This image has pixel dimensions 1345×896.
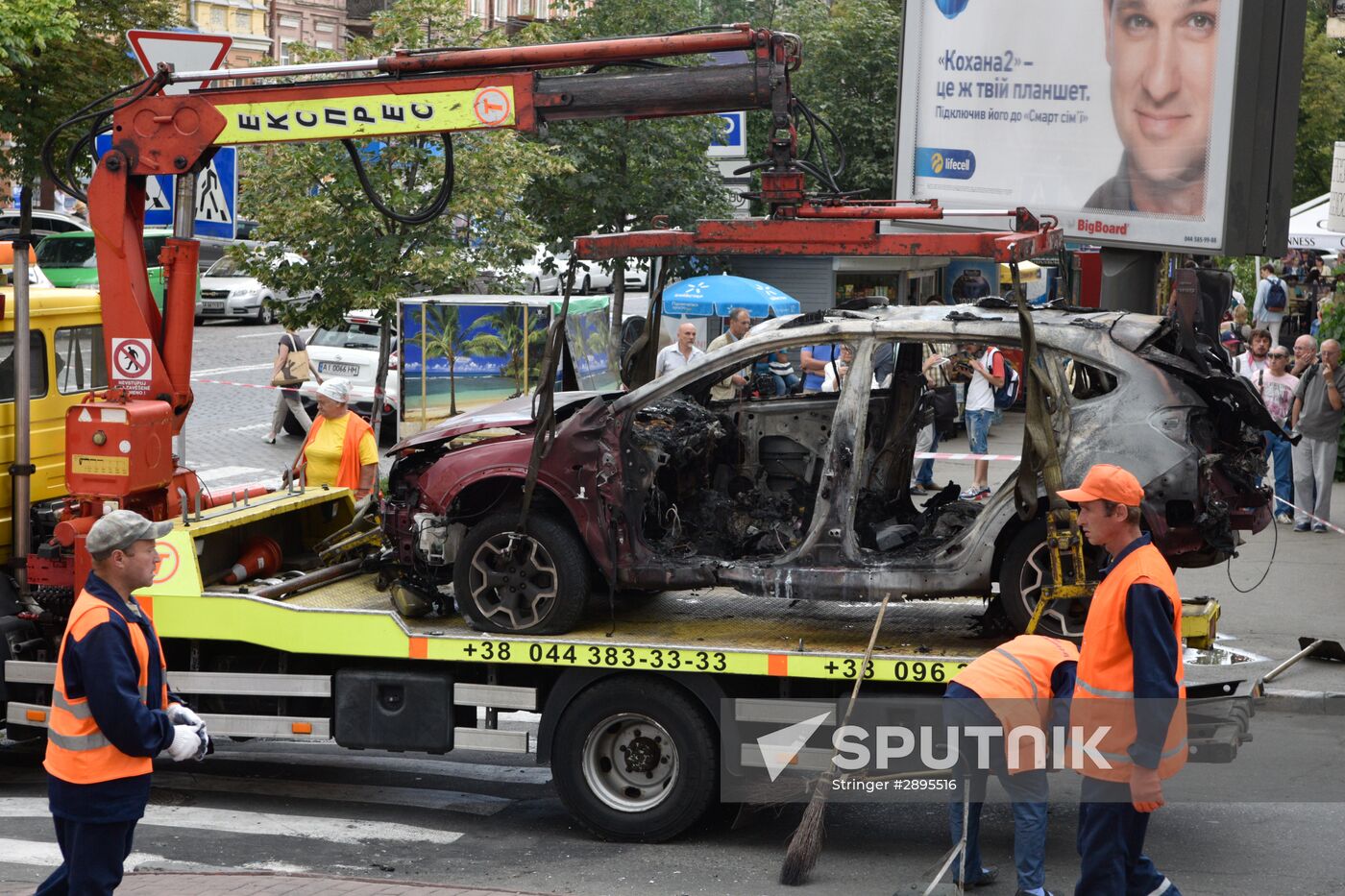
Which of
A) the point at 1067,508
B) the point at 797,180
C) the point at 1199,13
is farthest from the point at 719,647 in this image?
the point at 1199,13

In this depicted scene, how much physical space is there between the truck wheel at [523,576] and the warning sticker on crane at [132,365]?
215 cm

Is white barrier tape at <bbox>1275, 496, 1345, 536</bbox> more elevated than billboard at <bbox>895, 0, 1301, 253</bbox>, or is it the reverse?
billboard at <bbox>895, 0, 1301, 253</bbox>

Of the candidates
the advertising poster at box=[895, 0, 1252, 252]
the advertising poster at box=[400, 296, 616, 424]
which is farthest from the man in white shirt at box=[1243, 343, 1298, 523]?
the advertising poster at box=[400, 296, 616, 424]

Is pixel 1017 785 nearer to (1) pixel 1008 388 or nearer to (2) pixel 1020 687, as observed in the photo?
(2) pixel 1020 687

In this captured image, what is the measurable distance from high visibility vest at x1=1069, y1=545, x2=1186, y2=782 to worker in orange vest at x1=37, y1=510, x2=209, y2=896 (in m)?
3.05

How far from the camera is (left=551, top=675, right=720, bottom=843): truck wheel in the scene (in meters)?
7.58

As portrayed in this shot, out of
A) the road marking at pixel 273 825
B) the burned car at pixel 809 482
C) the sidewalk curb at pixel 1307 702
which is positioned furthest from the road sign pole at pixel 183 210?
the sidewalk curb at pixel 1307 702

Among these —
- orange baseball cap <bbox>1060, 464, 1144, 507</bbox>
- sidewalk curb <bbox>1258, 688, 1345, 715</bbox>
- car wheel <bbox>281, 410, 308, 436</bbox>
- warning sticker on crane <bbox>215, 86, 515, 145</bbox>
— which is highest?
warning sticker on crane <bbox>215, 86, 515, 145</bbox>

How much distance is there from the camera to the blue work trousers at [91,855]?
5.38m

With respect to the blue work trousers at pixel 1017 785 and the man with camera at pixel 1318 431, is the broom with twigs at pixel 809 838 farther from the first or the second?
the man with camera at pixel 1318 431

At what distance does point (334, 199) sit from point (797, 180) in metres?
10.2

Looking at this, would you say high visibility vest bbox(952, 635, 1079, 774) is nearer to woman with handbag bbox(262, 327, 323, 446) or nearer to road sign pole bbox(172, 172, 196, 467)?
road sign pole bbox(172, 172, 196, 467)

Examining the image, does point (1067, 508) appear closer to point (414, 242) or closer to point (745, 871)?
point (745, 871)

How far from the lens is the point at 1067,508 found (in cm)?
722
